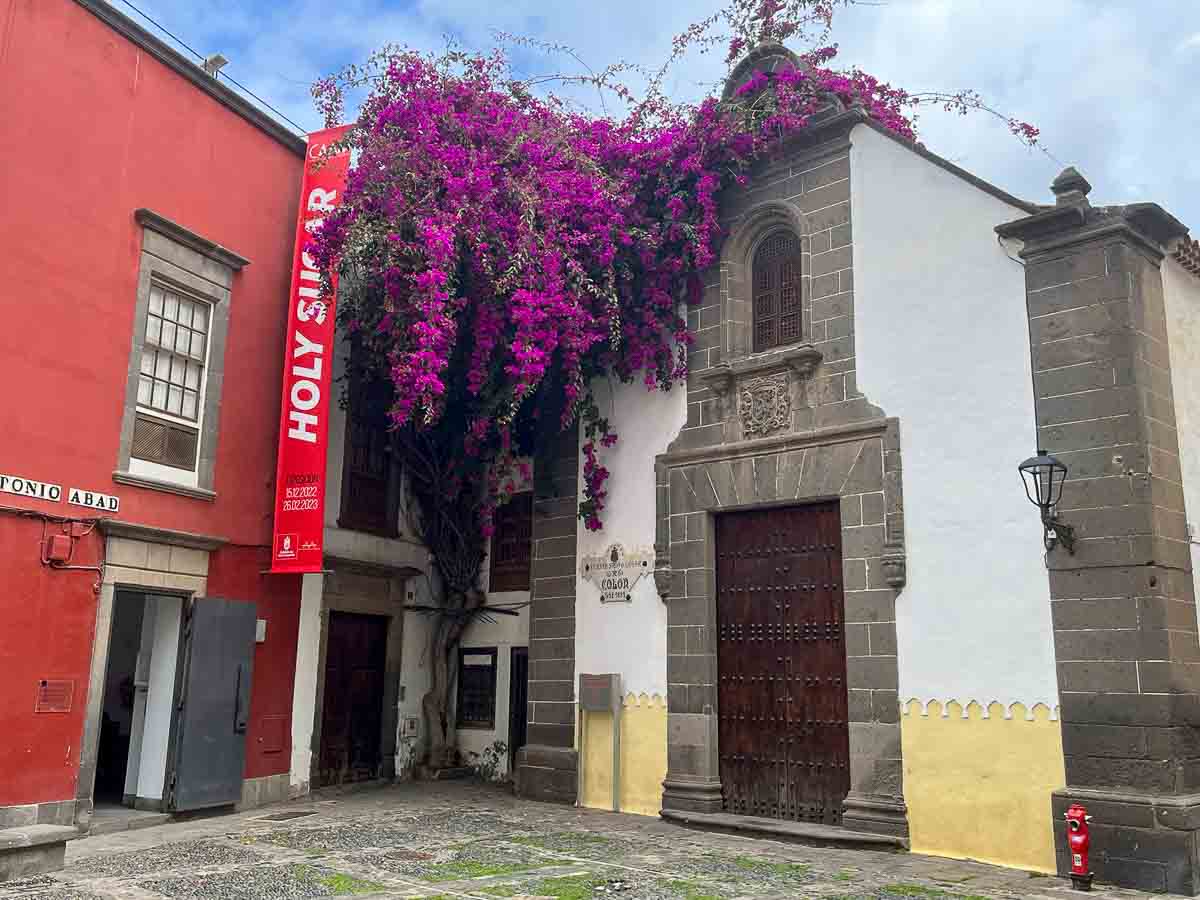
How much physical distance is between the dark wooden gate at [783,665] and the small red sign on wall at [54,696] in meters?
6.14

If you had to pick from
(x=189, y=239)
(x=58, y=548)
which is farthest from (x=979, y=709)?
(x=189, y=239)

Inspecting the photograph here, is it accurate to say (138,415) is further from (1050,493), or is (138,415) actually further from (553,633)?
(1050,493)

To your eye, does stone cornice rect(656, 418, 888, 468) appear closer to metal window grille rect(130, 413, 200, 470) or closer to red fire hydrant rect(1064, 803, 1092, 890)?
red fire hydrant rect(1064, 803, 1092, 890)

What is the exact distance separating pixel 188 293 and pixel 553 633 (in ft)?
17.8

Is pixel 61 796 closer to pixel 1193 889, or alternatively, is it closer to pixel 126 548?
pixel 126 548

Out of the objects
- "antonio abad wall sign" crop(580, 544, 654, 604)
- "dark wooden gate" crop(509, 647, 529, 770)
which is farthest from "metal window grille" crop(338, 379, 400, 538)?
"antonio abad wall sign" crop(580, 544, 654, 604)

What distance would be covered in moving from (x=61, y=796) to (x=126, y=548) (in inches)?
88.8

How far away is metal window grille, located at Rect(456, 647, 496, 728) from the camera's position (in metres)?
13.7

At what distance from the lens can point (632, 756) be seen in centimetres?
1120

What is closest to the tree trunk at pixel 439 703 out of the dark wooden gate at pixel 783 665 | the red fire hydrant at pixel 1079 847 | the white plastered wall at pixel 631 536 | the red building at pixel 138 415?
the red building at pixel 138 415

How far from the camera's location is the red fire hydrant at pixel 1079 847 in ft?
24.9

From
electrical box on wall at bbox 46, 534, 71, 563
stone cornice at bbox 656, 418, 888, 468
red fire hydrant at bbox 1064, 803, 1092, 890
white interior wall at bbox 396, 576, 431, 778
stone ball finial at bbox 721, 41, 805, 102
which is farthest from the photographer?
white interior wall at bbox 396, 576, 431, 778

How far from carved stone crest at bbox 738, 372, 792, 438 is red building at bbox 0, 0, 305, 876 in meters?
5.27

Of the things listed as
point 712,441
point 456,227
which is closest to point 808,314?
point 712,441
